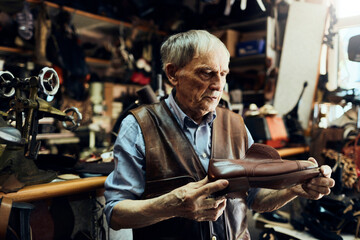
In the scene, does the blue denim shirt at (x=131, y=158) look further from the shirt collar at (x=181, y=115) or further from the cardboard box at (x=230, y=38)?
the cardboard box at (x=230, y=38)

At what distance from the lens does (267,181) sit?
3.18ft

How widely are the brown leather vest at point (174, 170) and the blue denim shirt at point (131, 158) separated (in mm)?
28

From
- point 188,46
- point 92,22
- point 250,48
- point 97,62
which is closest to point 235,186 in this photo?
point 188,46

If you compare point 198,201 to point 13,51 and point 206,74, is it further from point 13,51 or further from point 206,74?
point 13,51

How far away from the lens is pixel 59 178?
4.57 ft

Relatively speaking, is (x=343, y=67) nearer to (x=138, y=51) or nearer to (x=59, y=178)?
(x=59, y=178)

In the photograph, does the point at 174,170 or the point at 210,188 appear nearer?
the point at 210,188

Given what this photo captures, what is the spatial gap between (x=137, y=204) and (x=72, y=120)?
1.85ft

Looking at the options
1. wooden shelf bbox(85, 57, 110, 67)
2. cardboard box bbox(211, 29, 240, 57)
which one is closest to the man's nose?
cardboard box bbox(211, 29, 240, 57)

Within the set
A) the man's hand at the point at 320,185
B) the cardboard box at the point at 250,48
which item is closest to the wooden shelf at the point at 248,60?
the cardboard box at the point at 250,48

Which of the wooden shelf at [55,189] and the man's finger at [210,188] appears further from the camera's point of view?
the wooden shelf at [55,189]

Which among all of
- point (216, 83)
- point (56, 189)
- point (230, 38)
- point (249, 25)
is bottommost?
point (56, 189)

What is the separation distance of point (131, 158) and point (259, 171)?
48cm

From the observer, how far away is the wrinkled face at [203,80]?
1188 millimetres
